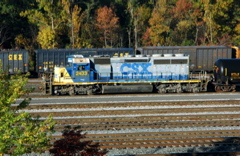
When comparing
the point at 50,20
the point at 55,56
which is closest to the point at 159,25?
the point at 50,20

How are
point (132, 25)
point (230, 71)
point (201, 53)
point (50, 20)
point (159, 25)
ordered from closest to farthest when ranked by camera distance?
1. point (230, 71)
2. point (201, 53)
3. point (50, 20)
4. point (159, 25)
5. point (132, 25)

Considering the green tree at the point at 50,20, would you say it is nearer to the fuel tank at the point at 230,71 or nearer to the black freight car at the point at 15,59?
the black freight car at the point at 15,59

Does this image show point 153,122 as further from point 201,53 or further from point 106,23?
point 106,23

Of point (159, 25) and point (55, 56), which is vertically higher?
point (159, 25)

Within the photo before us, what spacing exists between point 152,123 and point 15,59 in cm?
2076

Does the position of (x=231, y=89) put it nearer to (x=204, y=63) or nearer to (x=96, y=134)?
(x=204, y=63)

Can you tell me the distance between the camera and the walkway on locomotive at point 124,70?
23.5m

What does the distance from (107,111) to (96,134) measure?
4.01m

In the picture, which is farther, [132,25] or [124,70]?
[132,25]

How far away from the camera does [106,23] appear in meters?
50.5

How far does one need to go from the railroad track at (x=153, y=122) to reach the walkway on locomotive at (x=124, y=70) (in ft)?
13.8

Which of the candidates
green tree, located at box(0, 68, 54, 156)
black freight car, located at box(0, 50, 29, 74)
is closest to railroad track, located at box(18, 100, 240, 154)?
green tree, located at box(0, 68, 54, 156)

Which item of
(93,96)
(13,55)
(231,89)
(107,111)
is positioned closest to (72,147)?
(107,111)

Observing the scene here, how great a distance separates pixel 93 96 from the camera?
23281 millimetres
